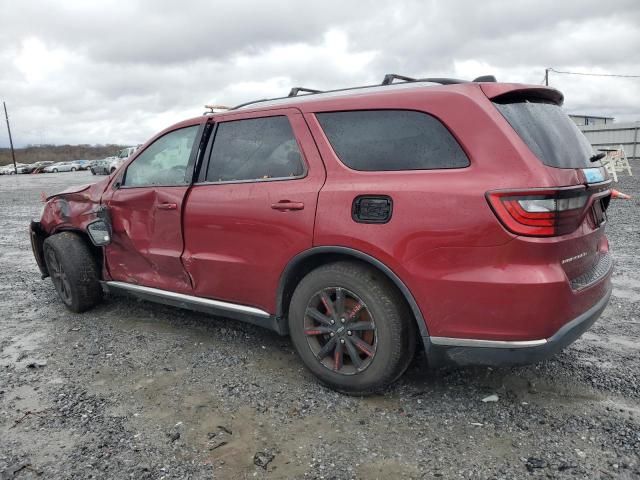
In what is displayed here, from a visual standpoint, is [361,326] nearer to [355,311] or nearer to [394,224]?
[355,311]

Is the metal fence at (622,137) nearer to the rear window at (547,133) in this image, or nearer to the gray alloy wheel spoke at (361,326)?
the rear window at (547,133)

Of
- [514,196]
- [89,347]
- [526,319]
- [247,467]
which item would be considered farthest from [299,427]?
[89,347]

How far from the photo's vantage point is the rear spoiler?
2.59m

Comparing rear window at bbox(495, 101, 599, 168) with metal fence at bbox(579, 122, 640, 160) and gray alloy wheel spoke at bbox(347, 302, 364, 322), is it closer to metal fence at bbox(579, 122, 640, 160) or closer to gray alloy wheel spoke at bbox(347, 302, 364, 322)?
gray alloy wheel spoke at bbox(347, 302, 364, 322)

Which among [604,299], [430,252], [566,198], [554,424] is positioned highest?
[566,198]

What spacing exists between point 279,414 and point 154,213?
1.91 metres

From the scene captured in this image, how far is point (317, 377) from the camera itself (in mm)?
3113

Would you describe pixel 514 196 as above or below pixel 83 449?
above

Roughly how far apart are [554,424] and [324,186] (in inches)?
69.6

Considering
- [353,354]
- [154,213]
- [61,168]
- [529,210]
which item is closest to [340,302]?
[353,354]

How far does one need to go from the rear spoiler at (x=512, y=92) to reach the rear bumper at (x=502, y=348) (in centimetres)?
118

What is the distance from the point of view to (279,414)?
2842mm

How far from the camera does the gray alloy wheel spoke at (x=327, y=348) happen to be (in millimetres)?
2977

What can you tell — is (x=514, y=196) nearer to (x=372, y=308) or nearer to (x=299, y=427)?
(x=372, y=308)
